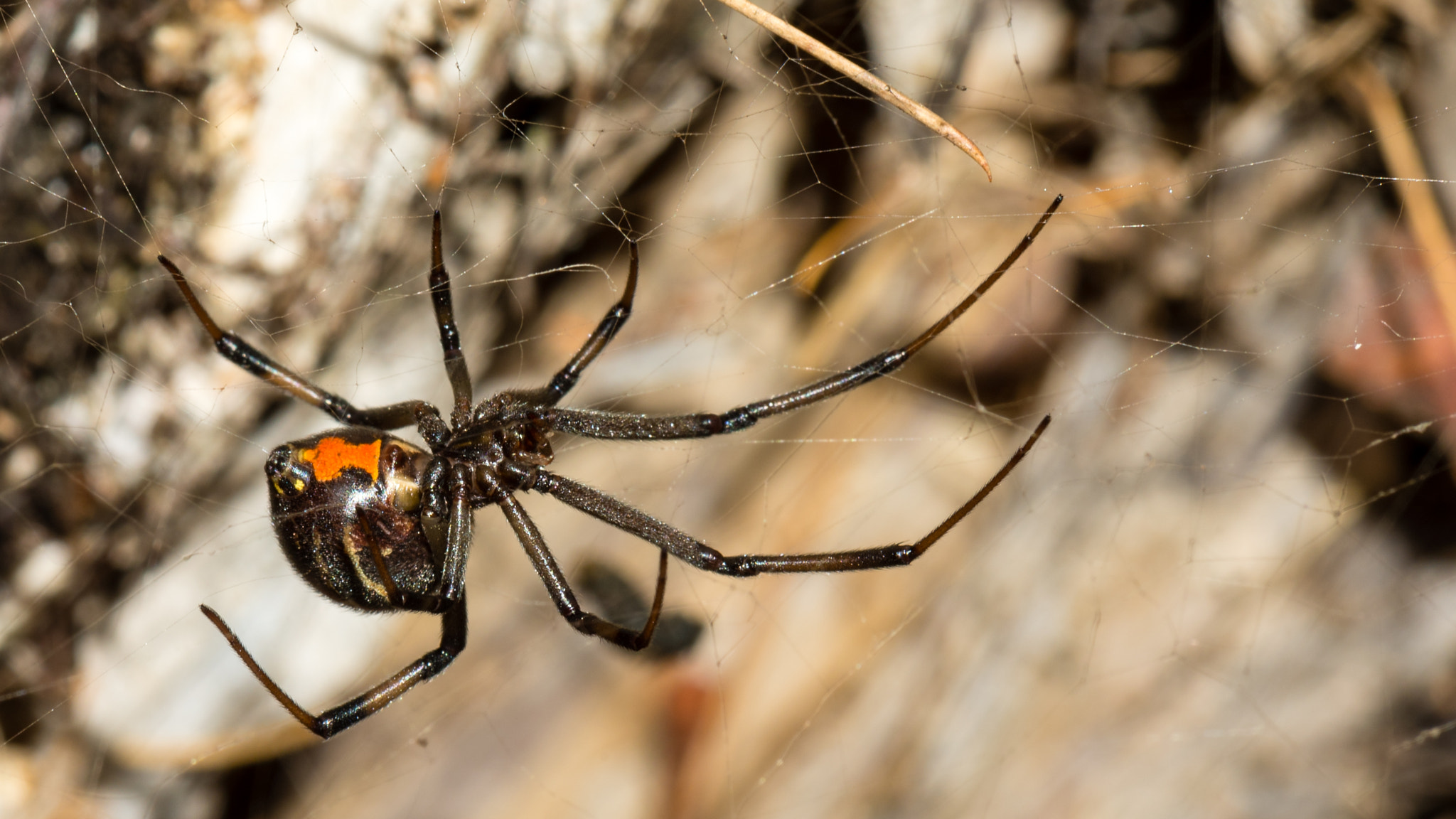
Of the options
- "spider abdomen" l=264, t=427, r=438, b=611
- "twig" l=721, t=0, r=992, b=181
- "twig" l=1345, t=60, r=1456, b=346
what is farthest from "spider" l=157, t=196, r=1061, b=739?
"twig" l=1345, t=60, r=1456, b=346

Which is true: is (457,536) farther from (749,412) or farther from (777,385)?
(777,385)

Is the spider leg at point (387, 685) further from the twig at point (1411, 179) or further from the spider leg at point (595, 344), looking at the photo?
the twig at point (1411, 179)

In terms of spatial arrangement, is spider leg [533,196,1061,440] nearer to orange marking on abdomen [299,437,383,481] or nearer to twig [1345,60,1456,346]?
orange marking on abdomen [299,437,383,481]

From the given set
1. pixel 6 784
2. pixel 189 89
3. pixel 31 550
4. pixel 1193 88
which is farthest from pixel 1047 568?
pixel 6 784

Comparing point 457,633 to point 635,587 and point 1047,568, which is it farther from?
point 1047,568

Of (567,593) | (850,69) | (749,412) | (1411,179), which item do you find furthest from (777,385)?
(1411,179)

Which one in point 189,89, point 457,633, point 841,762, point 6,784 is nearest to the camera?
point 189,89

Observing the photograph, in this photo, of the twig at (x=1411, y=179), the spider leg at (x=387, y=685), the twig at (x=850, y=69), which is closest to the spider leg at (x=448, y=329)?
the spider leg at (x=387, y=685)
